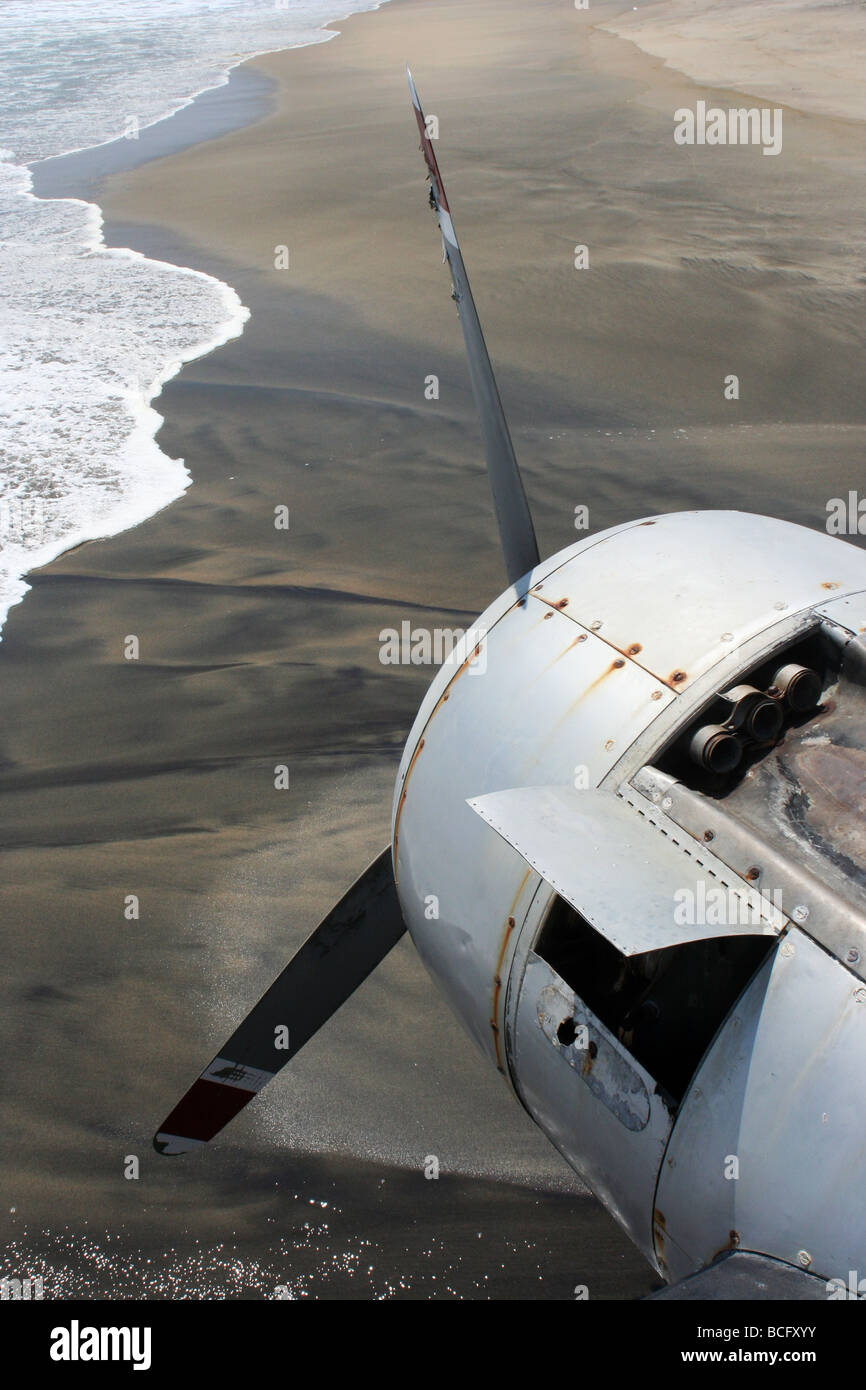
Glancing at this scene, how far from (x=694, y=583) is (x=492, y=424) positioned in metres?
0.99

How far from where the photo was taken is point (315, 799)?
6562mm

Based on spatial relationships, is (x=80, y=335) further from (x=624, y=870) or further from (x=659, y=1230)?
(x=659, y=1230)

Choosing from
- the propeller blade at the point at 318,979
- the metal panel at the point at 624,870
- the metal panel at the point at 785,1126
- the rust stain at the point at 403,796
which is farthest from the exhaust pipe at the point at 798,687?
the propeller blade at the point at 318,979

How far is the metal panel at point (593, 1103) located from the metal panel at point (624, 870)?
0.42m

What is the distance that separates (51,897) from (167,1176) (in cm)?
186

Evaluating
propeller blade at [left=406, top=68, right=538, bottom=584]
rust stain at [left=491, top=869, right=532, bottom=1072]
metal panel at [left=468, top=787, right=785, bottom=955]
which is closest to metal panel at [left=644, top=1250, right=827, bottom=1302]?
metal panel at [left=468, top=787, right=785, bottom=955]

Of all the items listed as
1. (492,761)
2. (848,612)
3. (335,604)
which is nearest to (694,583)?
(848,612)

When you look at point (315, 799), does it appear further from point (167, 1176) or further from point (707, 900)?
point (707, 900)

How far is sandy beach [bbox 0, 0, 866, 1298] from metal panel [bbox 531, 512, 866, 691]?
2.72 metres

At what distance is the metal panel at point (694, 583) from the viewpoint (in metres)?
2.72

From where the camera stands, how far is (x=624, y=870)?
7.58 feet

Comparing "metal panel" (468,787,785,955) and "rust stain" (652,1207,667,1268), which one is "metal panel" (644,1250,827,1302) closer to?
"rust stain" (652,1207,667,1268)

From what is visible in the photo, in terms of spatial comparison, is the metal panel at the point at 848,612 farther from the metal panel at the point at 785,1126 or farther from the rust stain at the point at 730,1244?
the rust stain at the point at 730,1244
